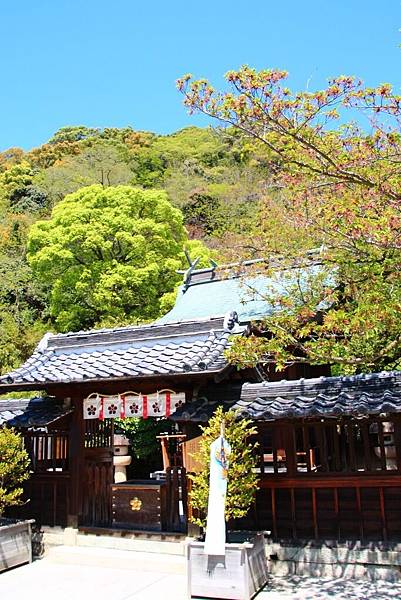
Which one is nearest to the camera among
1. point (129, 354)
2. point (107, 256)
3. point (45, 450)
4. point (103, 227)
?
point (129, 354)

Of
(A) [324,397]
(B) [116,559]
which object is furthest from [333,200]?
(B) [116,559]

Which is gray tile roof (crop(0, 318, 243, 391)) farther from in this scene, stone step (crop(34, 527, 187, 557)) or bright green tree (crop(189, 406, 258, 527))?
stone step (crop(34, 527, 187, 557))

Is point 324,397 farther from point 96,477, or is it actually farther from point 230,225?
point 230,225

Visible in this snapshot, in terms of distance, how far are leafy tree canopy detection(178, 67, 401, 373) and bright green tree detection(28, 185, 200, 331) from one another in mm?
15758

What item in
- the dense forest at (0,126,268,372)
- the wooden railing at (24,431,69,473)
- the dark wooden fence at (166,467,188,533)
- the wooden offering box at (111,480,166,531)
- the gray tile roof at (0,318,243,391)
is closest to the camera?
the gray tile roof at (0,318,243,391)

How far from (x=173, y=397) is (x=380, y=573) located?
4.31 meters

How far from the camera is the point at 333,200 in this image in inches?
258

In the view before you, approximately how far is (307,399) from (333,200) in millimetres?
3056

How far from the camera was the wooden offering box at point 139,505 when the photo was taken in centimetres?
989

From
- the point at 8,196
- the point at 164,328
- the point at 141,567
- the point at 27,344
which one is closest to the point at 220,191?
the point at 8,196

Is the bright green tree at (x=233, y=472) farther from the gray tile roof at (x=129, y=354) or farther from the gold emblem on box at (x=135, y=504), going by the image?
the gold emblem on box at (x=135, y=504)

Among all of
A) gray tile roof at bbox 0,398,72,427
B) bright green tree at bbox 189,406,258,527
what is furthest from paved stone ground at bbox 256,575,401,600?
gray tile roof at bbox 0,398,72,427

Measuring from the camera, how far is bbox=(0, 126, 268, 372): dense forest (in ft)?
75.2

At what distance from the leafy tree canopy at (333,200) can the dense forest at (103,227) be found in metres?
0.47
